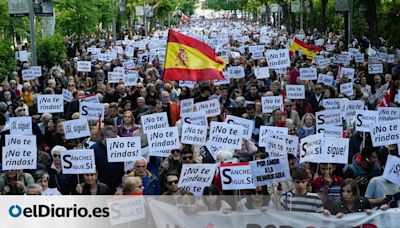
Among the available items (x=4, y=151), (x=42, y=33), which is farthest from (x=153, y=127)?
(x=42, y=33)

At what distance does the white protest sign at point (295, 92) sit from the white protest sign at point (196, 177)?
7.32 metres

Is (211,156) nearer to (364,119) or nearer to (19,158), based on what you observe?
(364,119)

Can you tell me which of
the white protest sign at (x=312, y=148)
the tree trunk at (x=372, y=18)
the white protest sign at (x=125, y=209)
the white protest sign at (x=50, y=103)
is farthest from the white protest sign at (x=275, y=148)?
the tree trunk at (x=372, y=18)

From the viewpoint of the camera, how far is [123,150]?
11.2 metres

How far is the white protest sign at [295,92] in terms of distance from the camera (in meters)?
16.7

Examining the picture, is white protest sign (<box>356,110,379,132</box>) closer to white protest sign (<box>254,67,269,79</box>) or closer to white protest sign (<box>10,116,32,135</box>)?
white protest sign (<box>10,116,32,135</box>)

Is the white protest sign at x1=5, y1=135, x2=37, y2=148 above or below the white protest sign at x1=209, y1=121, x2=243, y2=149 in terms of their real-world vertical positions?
above

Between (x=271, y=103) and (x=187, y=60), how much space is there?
1850 millimetres

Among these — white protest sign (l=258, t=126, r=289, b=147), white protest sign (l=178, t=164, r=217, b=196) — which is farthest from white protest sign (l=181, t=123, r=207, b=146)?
white protest sign (l=178, t=164, r=217, b=196)

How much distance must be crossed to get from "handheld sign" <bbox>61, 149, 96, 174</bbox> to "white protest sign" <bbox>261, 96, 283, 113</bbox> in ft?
17.5

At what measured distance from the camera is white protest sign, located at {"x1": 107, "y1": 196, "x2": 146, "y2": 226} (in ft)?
27.2

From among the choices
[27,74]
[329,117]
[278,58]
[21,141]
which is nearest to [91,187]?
[21,141]

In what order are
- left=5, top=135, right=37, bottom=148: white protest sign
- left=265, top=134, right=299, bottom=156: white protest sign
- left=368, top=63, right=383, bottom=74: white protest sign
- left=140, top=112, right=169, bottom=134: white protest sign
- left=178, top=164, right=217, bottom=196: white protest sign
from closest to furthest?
left=178, top=164, right=217, bottom=196: white protest sign → left=5, top=135, right=37, bottom=148: white protest sign → left=265, top=134, right=299, bottom=156: white protest sign → left=140, top=112, right=169, bottom=134: white protest sign → left=368, top=63, right=383, bottom=74: white protest sign

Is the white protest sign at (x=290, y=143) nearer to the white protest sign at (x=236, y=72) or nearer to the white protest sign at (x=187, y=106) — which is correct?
the white protest sign at (x=187, y=106)
